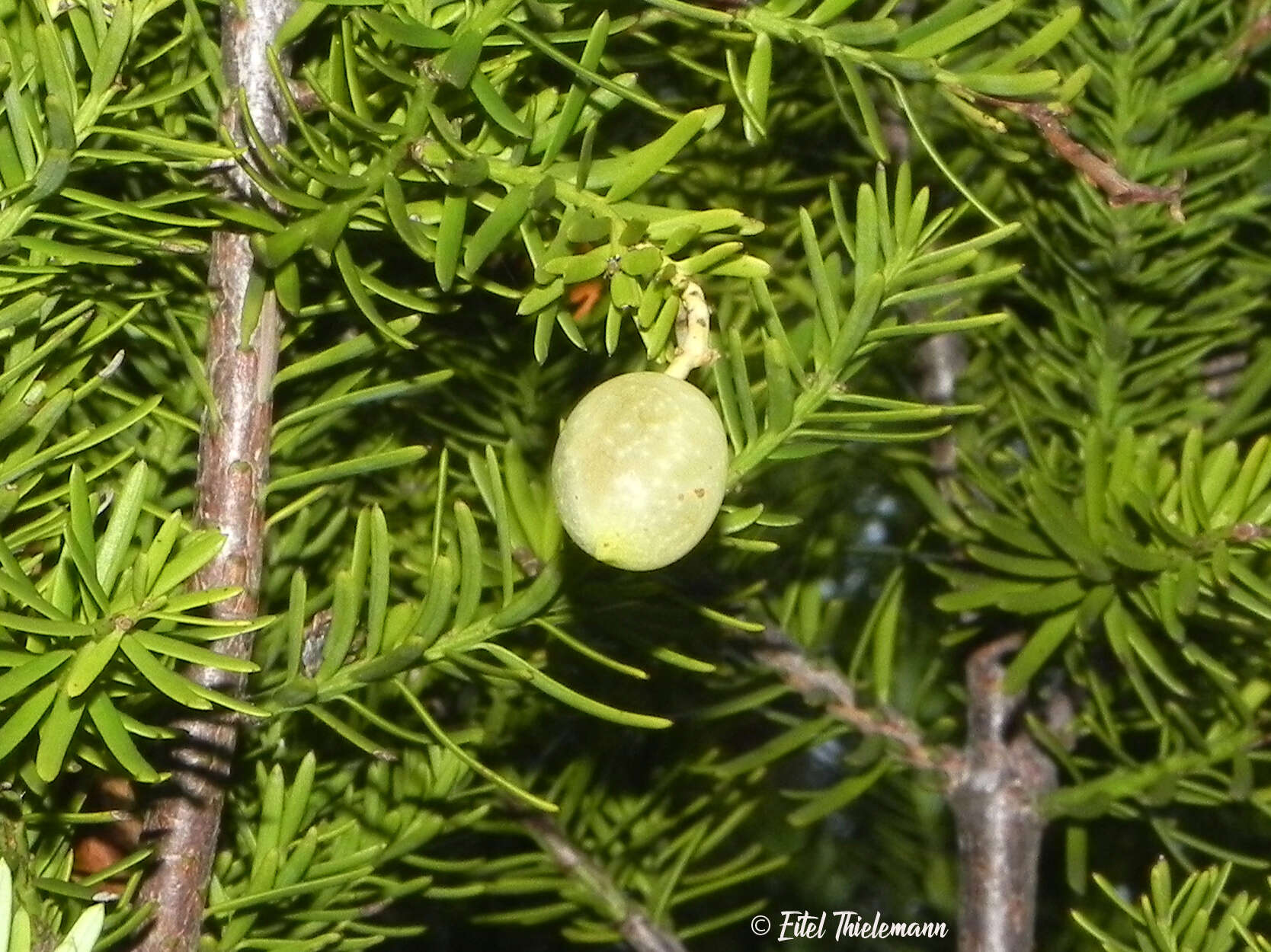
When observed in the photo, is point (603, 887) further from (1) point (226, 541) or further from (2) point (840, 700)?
(1) point (226, 541)

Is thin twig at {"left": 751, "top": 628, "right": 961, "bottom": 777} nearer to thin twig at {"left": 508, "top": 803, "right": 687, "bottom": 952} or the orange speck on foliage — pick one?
thin twig at {"left": 508, "top": 803, "right": 687, "bottom": 952}

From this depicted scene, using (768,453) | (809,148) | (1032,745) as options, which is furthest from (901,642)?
(768,453)

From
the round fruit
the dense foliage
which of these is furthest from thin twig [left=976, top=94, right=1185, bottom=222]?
the round fruit

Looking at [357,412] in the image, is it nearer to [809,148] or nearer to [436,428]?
[436,428]

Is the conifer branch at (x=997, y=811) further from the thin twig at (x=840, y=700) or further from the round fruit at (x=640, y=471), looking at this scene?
the round fruit at (x=640, y=471)

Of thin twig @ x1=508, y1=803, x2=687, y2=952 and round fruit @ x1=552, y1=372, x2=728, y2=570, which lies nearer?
round fruit @ x1=552, y1=372, x2=728, y2=570
